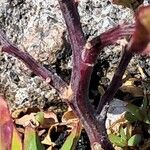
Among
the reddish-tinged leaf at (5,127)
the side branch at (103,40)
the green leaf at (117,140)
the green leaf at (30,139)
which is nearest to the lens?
the side branch at (103,40)

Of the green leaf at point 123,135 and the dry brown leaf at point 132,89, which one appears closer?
the green leaf at point 123,135

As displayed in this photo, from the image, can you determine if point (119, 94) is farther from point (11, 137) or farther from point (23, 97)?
point (11, 137)

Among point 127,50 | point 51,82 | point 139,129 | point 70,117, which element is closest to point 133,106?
point 139,129

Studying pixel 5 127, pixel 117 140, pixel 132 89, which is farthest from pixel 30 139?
pixel 132 89

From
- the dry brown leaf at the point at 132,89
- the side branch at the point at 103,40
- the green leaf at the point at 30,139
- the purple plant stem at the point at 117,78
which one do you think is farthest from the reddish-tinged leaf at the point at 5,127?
the dry brown leaf at the point at 132,89

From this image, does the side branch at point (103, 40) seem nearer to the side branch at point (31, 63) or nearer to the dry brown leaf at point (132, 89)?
the side branch at point (31, 63)

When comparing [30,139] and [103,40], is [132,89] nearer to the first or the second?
[30,139]
